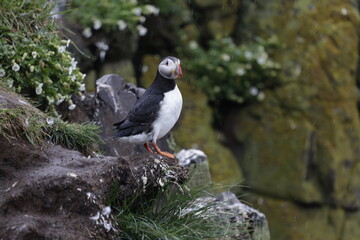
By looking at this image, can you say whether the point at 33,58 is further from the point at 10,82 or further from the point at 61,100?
the point at 61,100

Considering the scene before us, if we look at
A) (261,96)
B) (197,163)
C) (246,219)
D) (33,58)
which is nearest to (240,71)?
(261,96)

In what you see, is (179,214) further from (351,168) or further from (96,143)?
(351,168)

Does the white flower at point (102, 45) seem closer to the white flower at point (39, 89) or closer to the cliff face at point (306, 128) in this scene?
the cliff face at point (306, 128)

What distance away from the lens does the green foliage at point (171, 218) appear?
143 inches

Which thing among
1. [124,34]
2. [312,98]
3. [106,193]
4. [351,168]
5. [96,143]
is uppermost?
[106,193]

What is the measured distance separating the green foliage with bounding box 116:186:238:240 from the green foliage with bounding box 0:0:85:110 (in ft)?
4.71

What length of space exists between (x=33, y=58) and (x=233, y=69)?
356 cm

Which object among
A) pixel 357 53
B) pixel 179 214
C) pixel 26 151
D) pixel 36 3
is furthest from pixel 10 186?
pixel 357 53

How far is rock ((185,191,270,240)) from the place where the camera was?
4254 mm

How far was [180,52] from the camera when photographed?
26.8ft

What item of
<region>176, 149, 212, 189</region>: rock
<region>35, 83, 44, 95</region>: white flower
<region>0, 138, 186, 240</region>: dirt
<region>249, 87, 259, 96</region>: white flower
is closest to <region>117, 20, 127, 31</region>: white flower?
<region>249, 87, 259, 96</region>: white flower

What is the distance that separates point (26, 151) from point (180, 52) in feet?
15.8

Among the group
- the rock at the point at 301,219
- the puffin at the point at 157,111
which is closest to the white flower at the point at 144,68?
the rock at the point at 301,219

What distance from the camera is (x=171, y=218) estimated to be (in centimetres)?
392
